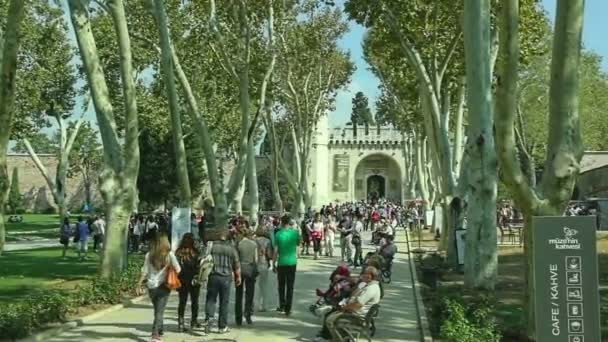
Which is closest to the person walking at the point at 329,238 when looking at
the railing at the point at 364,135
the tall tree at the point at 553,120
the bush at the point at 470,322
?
the bush at the point at 470,322

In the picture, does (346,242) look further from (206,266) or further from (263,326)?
(206,266)

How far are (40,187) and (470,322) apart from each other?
7829 centimetres

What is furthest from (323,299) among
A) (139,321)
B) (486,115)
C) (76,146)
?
(76,146)

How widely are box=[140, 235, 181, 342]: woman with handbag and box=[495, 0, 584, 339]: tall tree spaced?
450cm

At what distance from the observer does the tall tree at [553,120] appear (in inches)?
363

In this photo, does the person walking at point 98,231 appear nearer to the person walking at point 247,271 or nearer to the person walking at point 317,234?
the person walking at point 317,234

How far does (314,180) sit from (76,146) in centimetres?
2241

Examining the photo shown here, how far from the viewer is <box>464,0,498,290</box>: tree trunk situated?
14039 mm

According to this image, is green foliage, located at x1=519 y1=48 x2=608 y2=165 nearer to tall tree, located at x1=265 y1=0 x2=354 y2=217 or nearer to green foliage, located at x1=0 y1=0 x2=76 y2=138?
tall tree, located at x1=265 y1=0 x2=354 y2=217

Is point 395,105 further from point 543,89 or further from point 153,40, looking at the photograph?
point 153,40

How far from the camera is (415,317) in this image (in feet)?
47.6

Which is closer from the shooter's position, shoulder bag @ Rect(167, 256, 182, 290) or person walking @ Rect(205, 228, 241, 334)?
shoulder bag @ Rect(167, 256, 182, 290)

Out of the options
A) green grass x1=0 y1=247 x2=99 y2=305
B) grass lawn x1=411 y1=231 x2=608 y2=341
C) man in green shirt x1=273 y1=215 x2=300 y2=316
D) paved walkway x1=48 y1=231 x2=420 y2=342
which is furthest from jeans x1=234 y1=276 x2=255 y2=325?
green grass x1=0 y1=247 x2=99 y2=305

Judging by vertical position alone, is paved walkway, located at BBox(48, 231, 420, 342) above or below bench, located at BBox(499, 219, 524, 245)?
below
